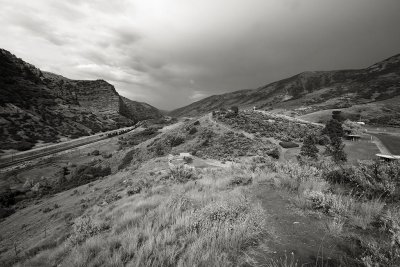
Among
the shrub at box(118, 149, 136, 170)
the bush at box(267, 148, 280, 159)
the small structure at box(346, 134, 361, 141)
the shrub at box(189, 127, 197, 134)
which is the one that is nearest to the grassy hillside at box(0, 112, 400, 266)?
the bush at box(267, 148, 280, 159)

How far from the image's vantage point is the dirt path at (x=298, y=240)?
3.36m


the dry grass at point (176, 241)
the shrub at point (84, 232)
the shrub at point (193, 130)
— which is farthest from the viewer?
the shrub at point (193, 130)

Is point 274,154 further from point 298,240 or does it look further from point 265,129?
point 298,240

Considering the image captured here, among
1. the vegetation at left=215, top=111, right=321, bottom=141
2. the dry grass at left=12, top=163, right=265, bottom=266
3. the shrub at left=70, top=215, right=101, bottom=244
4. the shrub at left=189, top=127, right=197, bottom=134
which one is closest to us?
the dry grass at left=12, top=163, right=265, bottom=266

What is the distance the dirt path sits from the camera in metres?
3.36

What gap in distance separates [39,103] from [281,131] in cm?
9075

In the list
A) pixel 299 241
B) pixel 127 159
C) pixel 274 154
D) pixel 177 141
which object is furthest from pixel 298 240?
pixel 127 159

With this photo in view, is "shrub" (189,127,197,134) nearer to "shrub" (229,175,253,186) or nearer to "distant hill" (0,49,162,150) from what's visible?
"shrub" (229,175,253,186)

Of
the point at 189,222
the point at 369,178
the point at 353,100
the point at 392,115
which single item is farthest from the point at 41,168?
the point at 353,100

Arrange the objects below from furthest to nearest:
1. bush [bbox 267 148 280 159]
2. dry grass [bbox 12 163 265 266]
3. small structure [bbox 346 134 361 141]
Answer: small structure [bbox 346 134 361 141]
bush [bbox 267 148 280 159]
dry grass [bbox 12 163 265 266]

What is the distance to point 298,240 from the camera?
3.86 meters

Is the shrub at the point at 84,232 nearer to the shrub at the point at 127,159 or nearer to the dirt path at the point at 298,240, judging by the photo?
the dirt path at the point at 298,240

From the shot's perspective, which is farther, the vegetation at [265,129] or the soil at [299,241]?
the vegetation at [265,129]

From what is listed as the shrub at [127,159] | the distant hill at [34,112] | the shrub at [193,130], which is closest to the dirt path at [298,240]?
the shrub at [127,159]
